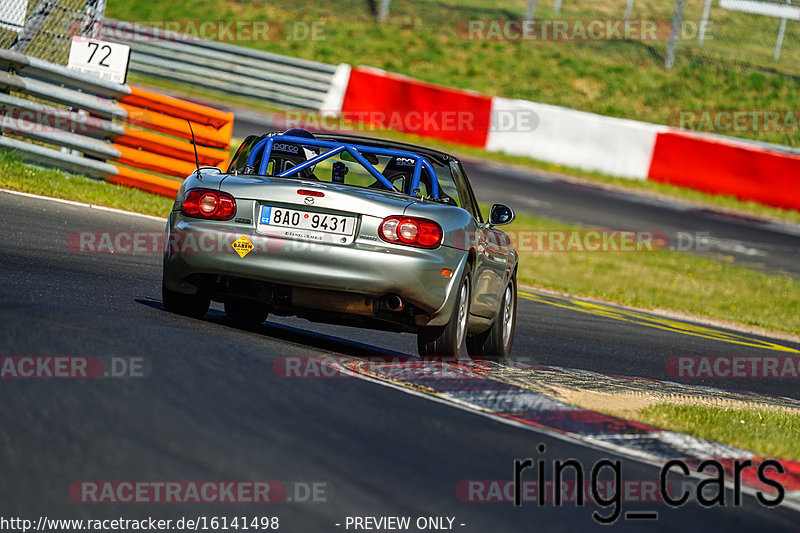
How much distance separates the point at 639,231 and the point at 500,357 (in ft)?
39.4

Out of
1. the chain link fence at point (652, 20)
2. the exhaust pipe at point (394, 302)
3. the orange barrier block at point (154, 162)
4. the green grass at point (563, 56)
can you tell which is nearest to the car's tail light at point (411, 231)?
the exhaust pipe at point (394, 302)

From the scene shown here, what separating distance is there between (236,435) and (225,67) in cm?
2496

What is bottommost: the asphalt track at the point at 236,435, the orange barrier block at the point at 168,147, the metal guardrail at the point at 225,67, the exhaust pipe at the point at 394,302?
the asphalt track at the point at 236,435

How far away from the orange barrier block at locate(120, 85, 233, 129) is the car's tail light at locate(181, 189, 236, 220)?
24.4 ft

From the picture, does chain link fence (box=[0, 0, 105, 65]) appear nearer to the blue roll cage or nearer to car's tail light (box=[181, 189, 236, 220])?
the blue roll cage

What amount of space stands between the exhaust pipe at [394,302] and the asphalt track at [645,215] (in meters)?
13.6

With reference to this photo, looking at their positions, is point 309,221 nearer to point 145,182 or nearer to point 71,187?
point 71,187

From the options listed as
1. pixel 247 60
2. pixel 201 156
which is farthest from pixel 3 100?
pixel 247 60

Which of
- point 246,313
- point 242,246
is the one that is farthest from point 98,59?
point 242,246

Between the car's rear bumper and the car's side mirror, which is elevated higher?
the car's side mirror

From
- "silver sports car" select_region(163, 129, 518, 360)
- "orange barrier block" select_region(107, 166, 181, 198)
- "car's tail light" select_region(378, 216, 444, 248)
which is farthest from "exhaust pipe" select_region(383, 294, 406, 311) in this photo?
"orange barrier block" select_region(107, 166, 181, 198)

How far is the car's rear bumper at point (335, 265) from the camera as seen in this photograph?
6.95m

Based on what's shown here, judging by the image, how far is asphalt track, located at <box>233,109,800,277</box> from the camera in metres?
20.3

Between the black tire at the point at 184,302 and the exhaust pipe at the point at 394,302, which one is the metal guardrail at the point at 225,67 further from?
the exhaust pipe at the point at 394,302
